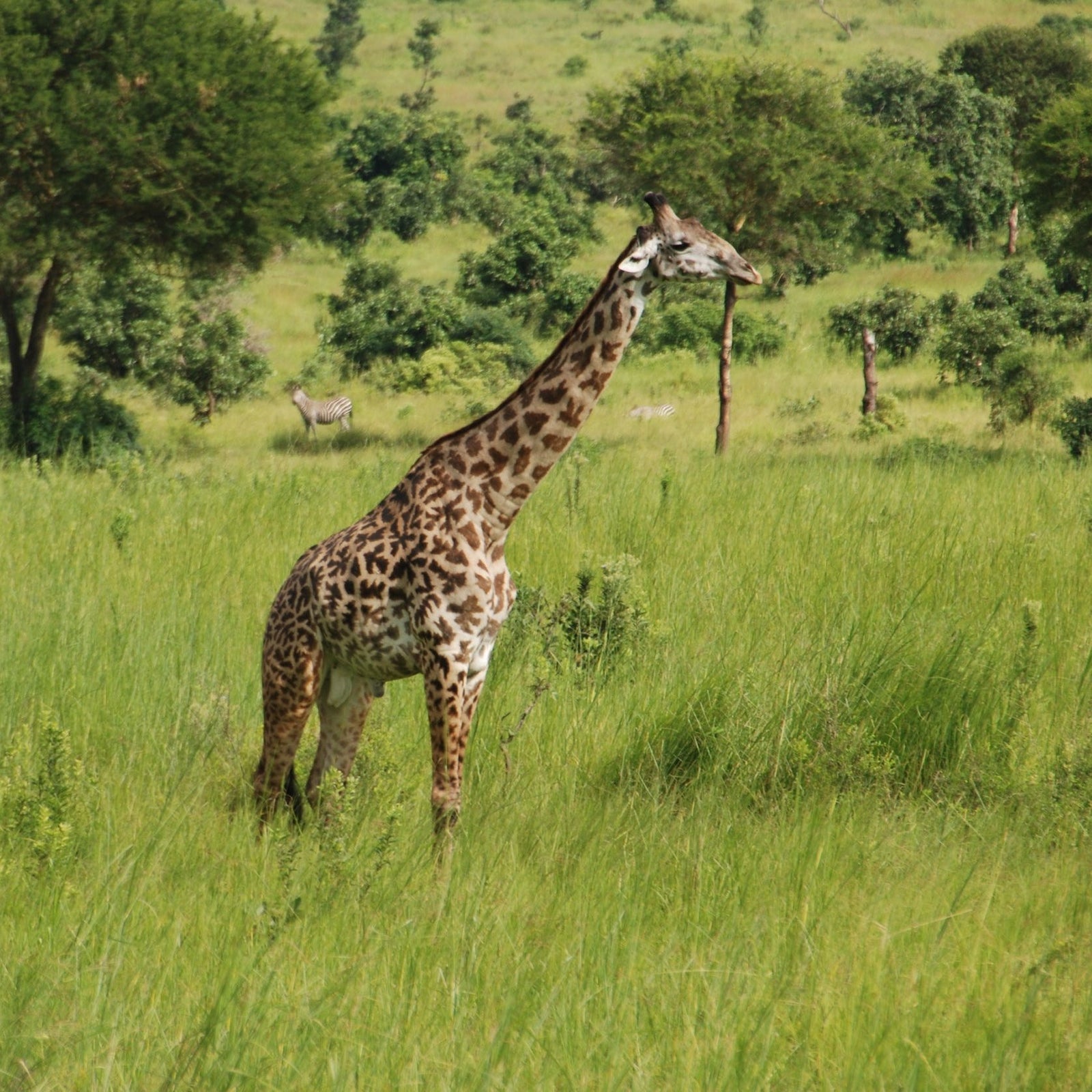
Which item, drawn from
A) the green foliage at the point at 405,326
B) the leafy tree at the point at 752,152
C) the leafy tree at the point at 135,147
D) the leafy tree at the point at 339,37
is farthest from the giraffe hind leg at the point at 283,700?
the leafy tree at the point at 339,37

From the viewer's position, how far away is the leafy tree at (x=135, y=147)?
59.8ft

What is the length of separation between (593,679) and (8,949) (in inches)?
125

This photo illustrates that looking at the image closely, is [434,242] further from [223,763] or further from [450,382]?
[223,763]

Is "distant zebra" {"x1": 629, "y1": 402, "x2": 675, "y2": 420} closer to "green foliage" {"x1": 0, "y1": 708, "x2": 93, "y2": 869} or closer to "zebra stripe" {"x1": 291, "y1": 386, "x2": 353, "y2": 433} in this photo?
"zebra stripe" {"x1": 291, "y1": 386, "x2": 353, "y2": 433}

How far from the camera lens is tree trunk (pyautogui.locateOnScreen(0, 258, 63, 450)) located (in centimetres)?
1978

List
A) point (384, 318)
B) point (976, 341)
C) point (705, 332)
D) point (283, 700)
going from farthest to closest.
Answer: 1. point (705, 332)
2. point (384, 318)
3. point (976, 341)
4. point (283, 700)

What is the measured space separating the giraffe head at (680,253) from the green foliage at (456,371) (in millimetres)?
20471

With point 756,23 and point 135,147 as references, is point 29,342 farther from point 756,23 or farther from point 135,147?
point 756,23

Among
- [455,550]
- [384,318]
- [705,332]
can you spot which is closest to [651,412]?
[705,332]

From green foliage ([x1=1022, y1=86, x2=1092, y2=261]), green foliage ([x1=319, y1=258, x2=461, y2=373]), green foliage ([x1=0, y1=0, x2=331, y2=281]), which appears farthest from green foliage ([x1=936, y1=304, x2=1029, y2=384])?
green foliage ([x1=0, y1=0, x2=331, y2=281])

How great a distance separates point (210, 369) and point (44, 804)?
21.6 m

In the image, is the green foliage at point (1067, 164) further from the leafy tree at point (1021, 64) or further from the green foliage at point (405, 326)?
the leafy tree at point (1021, 64)

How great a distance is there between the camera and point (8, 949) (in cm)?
365

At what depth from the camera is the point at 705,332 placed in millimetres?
29016
